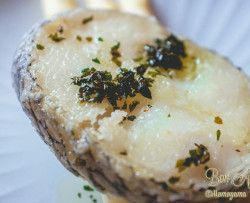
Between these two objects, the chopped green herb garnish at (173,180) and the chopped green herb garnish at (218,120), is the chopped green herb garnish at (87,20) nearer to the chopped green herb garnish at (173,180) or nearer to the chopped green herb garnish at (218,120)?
the chopped green herb garnish at (218,120)

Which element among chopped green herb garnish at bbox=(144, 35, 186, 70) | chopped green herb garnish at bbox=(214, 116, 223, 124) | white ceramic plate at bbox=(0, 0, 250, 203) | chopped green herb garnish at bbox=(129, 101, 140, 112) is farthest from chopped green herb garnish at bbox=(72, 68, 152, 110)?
white ceramic plate at bbox=(0, 0, 250, 203)

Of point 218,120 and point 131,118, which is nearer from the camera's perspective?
point 131,118

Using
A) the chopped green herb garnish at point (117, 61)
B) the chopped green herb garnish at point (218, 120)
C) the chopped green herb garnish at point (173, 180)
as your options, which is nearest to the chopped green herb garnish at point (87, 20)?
the chopped green herb garnish at point (117, 61)

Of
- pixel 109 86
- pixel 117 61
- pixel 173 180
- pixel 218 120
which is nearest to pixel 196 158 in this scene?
pixel 173 180

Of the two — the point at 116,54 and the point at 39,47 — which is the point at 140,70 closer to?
the point at 116,54

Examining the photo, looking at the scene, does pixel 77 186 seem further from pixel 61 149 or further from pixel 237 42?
pixel 237 42

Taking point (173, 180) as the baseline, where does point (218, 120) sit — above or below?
above
